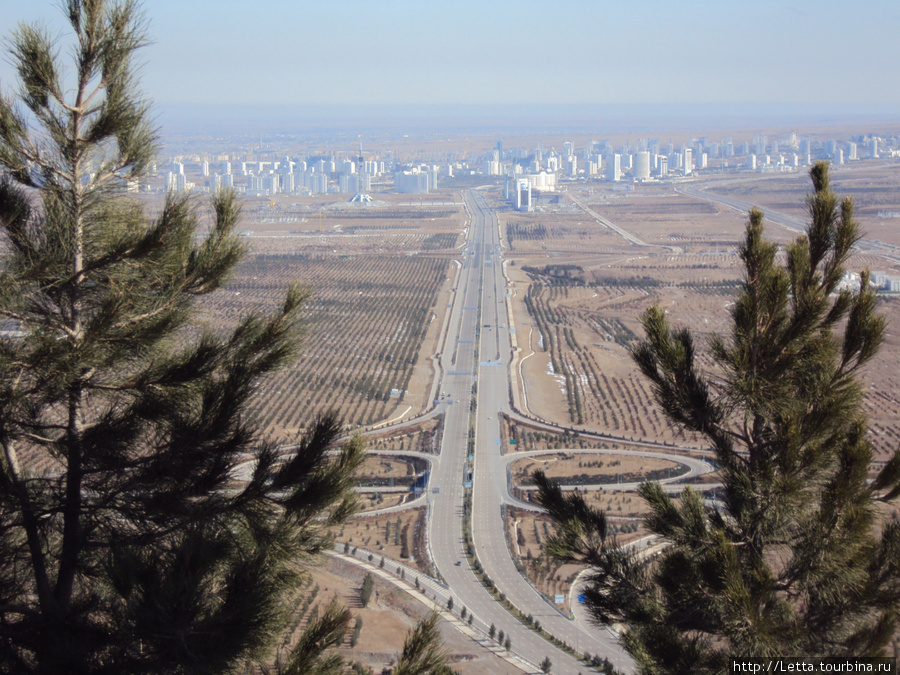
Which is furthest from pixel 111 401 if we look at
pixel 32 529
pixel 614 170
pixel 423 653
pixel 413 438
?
pixel 614 170

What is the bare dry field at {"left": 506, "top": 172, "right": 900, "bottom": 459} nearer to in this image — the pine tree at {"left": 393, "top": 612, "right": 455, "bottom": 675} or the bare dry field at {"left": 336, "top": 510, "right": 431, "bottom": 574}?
the pine tree at {"left": 393, "top": 612, "right": 455, "bottom": 675}

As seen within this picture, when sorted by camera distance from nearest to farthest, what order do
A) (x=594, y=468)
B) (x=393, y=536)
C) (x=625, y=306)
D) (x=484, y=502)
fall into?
(x=393, y=536) → (x=484, y=502) → (x=594, y=468) → (x=625, y=306)

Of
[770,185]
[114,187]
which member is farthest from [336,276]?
[770,185]

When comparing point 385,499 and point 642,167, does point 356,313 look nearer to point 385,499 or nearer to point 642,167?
point 385,499

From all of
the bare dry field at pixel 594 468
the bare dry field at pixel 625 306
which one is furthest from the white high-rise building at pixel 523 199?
the bare dry field at pixel 594 468

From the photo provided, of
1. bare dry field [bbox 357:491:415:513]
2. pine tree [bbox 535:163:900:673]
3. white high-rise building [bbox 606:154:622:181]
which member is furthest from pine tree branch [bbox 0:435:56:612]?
white high-rise building [bbox 606:154:622:181]
